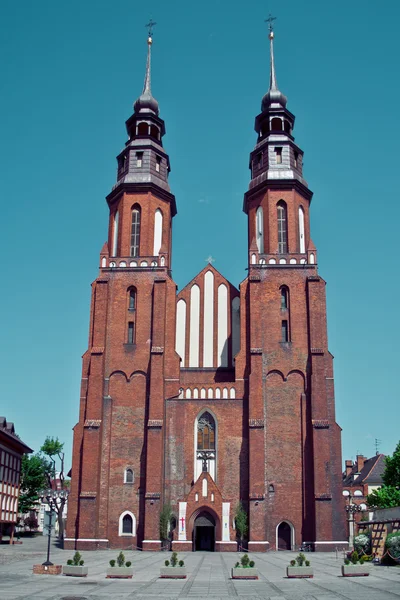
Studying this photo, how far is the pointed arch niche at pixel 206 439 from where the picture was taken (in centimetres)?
4288

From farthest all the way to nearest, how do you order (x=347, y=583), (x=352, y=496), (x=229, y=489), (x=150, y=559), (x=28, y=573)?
(x=352, y=496)
(x=229, y=489)
(x=150, y=559)
(x=28, y=573)
(x=347, y=583)

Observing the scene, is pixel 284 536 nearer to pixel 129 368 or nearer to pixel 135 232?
pixel 129 368

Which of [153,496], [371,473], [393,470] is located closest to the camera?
[153,496]

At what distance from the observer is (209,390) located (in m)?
44.0

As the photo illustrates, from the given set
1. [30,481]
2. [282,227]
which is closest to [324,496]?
[282,227]

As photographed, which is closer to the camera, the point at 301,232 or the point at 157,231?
the point at 301,232

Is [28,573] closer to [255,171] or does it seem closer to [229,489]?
[229,489]

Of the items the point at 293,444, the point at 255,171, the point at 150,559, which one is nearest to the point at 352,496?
the point at 293,444

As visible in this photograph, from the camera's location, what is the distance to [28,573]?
24547 millimetres

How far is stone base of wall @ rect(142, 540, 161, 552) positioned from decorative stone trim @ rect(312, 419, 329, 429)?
12.1 metres

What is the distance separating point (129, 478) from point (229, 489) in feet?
21.4

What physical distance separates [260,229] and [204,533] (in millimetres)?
21784

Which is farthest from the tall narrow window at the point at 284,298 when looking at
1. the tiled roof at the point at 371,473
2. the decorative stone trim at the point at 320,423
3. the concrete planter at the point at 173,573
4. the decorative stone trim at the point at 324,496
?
the tiled roof at the point at 371,473

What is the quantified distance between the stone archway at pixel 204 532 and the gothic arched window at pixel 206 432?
13.8 ft
